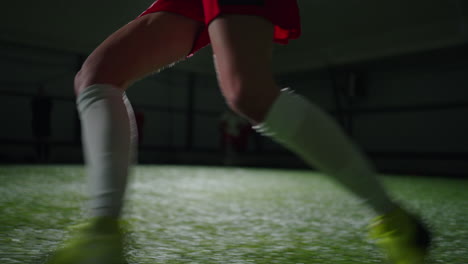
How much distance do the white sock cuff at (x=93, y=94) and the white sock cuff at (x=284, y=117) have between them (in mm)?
277

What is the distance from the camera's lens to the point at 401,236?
79 centimetres

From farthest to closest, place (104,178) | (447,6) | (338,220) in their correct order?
→ (447,6)
(338,220)
(104,178)

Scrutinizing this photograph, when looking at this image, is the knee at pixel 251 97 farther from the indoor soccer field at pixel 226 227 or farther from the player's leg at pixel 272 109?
the indoor soccer field at pixel 226 227

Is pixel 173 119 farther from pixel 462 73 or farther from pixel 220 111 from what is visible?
pixel 462 73

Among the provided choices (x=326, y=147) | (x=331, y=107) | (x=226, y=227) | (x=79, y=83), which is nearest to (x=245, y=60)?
(x=326, y=147)

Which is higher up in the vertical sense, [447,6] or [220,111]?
[447,6]

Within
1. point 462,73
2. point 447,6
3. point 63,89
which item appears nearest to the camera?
point 447,6

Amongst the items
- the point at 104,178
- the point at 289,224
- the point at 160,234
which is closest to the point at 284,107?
the point at 104,178

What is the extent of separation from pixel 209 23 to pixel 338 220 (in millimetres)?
1175

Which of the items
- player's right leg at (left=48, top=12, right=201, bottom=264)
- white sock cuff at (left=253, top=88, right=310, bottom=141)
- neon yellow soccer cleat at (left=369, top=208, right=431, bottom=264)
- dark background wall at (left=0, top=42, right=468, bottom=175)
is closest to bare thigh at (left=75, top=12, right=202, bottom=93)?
player's right leg at (left=48, top=12, right=201, bottom=264)

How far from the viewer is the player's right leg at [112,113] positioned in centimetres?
72

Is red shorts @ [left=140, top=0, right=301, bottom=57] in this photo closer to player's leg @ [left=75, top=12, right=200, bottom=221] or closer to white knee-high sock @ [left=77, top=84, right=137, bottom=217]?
player's leg @ [left=75, top=12, right=200, bottom=221]

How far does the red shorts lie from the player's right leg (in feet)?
0.07

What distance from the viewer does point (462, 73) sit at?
299 inches
